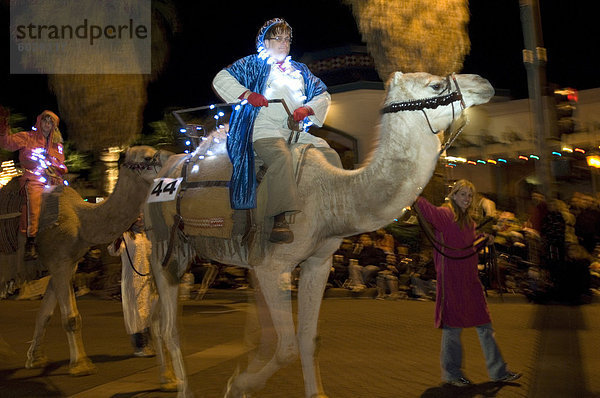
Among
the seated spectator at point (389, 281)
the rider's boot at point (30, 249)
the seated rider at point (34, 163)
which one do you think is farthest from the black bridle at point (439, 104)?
the seated spectator at point (389, 281)

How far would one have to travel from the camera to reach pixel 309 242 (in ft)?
17.4

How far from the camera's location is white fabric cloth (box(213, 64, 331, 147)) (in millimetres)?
5668

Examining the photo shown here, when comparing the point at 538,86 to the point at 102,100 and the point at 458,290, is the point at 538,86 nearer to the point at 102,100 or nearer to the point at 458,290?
A: the point at 458,290

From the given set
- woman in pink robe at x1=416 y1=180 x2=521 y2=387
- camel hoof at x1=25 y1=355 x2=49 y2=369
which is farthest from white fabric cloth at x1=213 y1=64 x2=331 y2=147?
camel hoof at x1=25 y1=355 x2=49 y2=369

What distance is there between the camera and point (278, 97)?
5793 millimetres

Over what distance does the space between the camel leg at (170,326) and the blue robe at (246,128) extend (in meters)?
1.48

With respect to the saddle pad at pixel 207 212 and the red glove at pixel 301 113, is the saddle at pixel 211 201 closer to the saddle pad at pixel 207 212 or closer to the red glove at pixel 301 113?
the saddle pad at pixel 207 212

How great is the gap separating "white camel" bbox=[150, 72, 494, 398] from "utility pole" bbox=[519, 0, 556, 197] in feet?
25.5

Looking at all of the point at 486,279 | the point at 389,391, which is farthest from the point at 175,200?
the point at 486,279

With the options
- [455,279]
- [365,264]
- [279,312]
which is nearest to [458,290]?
[455,279]

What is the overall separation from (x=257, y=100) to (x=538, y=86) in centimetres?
867

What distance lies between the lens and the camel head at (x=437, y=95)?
16.0ft

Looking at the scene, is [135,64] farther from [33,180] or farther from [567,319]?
[567,319]

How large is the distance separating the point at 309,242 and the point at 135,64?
15.3 meters
